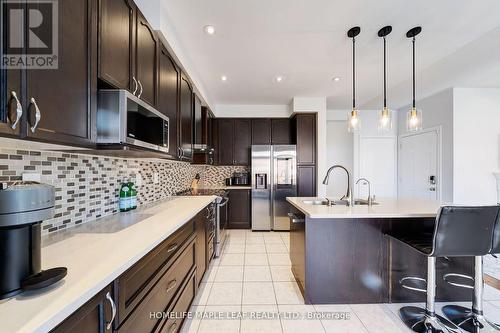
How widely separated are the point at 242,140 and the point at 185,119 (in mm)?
2240

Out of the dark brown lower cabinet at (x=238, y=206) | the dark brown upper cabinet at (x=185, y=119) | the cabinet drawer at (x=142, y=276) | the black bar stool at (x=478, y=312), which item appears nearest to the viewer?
the cabinet drawer at (x=142, y=276)

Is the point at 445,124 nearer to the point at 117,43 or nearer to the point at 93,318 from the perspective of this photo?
the point at 117,43

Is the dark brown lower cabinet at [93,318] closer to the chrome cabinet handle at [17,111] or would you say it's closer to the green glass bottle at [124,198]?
the chrome cabinet handle at [17,111]

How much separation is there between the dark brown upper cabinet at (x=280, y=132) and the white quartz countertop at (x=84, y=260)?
11.2 feet

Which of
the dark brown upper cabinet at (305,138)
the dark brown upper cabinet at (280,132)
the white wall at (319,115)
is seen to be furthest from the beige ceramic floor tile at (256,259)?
the dark brown upper cabinet at (280,132)

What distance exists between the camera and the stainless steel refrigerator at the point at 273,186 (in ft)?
14.5

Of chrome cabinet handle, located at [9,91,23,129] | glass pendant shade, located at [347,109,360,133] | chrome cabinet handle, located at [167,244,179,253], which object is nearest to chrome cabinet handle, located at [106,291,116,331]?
chrome cabinet handle, located at [167,244,179,253]

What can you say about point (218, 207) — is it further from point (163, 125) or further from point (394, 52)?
point (394, 52)

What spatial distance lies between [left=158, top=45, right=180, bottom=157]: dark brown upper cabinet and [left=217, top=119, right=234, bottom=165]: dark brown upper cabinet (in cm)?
242

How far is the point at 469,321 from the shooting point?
1.74 meters

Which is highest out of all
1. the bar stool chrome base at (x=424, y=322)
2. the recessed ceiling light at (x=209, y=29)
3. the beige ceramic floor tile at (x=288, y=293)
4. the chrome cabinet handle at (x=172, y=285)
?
the recessed ceiling light at (x=209, y=29)

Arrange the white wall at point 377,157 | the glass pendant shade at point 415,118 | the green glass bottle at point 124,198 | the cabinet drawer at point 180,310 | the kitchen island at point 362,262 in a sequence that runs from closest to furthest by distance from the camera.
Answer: the cabinet drawer at point 180,310, the green glass bottle at point 124,198, the kitchen island at point 362,262, the glass pendant shade at point 415,118, the white wall at point 377,157

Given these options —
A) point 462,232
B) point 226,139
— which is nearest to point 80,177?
point 462,232

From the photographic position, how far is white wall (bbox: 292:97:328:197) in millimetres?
4328
